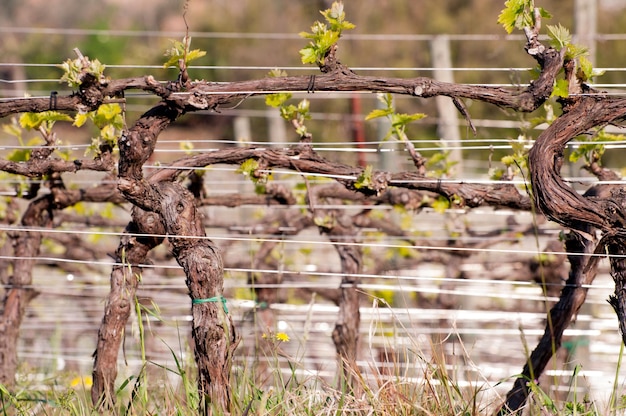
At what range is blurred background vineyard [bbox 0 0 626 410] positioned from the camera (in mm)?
3193

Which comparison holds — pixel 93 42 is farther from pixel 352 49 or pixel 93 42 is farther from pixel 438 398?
pixel 438 398

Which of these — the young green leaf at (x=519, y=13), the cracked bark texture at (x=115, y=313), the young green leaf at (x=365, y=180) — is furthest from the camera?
the young green leaf at (x=365, y=180)

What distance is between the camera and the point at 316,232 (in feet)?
19.8

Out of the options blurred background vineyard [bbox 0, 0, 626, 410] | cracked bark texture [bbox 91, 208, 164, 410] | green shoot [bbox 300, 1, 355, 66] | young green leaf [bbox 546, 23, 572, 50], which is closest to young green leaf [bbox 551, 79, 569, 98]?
young green leaf [bbox 546, 23, 572, 50]

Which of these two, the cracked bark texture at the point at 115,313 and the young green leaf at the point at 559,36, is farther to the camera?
the cracked bark texture at the point at 115,313

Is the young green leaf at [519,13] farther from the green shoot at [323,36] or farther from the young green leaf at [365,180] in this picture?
the young green leaf at [365,180]

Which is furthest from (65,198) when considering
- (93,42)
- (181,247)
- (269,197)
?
(93,42)

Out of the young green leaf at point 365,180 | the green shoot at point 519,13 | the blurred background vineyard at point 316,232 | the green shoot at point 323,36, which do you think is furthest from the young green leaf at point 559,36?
the young green leaf at point 365,180

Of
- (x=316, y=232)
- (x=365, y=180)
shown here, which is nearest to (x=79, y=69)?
(x=365, y=180)

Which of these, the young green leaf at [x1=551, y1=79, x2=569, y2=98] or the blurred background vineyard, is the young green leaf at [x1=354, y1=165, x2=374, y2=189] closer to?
the blurred background vineyard

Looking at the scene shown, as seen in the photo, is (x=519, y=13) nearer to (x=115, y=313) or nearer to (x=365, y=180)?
(x=365, y=180)

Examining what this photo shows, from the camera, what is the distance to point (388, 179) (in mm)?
2521

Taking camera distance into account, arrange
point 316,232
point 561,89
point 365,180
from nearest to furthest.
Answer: point 561,89 < point 365,180 < point 316,232

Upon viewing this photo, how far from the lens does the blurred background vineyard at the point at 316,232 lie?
3.19 meters
